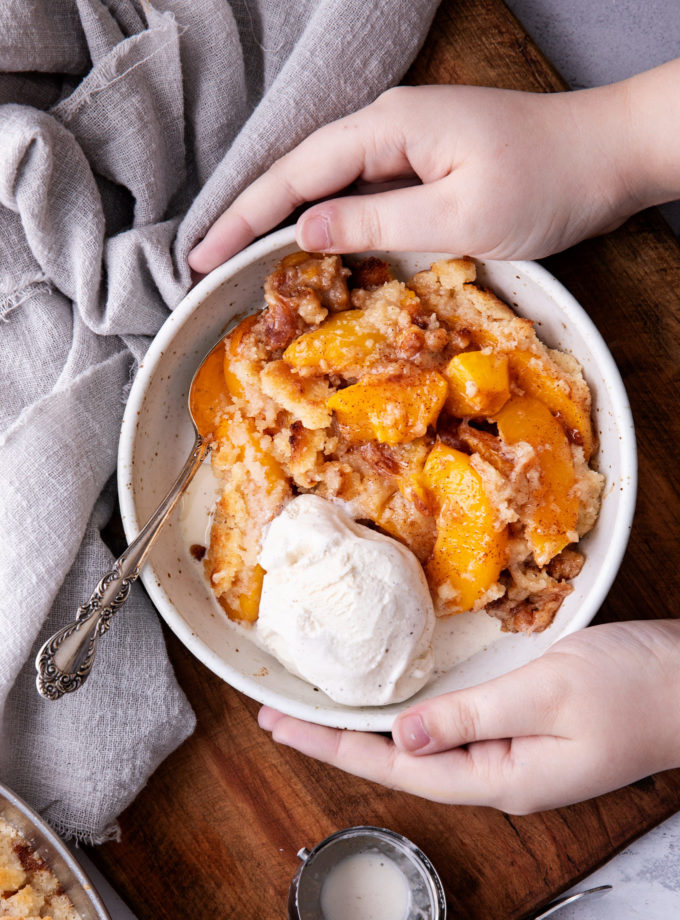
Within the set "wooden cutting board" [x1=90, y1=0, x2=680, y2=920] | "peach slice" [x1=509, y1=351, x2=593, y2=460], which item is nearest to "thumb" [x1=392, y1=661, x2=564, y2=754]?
"wooden cutting board" [x1=90, y1=0, x2=680, y2=920]

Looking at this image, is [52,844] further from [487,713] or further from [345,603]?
[487,713]

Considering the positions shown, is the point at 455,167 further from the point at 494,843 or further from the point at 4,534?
the point at 494,843

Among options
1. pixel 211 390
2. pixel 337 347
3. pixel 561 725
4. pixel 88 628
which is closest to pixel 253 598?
pixel 88 628

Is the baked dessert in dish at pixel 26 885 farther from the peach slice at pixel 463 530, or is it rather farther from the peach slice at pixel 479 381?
the peach slice at pixel 479 381

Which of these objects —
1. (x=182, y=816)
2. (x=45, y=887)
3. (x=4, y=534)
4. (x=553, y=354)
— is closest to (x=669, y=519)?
(x=553, y=354)

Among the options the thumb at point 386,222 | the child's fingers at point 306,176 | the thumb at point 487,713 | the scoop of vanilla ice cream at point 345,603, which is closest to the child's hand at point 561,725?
the thumb at point 487,713
